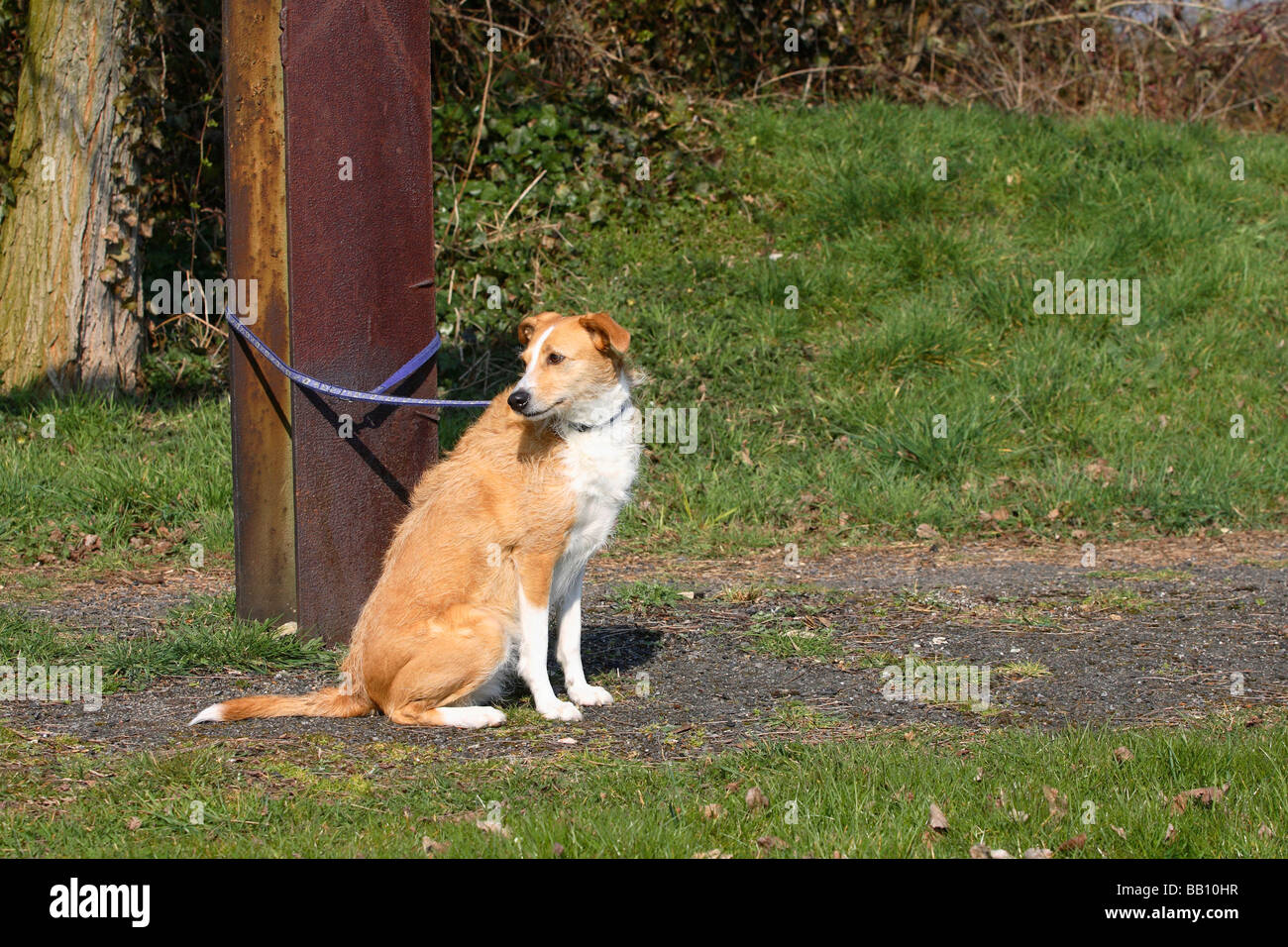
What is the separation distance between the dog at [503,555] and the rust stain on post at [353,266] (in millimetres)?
809

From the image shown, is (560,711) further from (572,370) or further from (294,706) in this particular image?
(572,370)

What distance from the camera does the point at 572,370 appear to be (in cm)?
468

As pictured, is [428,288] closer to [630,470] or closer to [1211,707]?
[630,470]

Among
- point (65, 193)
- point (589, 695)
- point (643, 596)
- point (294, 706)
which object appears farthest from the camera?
point (65, 193)

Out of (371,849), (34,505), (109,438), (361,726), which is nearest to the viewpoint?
(371,849)

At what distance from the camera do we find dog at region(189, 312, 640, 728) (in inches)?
181

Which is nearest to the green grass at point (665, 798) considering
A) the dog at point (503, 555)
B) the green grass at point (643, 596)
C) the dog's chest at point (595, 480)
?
the dog at point (503, 555)

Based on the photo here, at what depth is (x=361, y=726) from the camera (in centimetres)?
459

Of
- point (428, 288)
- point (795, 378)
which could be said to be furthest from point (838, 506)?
point (428, 288)

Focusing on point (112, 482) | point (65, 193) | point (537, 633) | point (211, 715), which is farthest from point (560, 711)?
point (65, 193)

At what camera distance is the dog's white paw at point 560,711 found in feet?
15.4

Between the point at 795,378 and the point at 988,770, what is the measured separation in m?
5.85

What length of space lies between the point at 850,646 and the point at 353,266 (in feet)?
9.06

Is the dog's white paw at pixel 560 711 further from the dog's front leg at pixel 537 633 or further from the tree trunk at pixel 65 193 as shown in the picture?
the tree trunk at pixel 65 193
